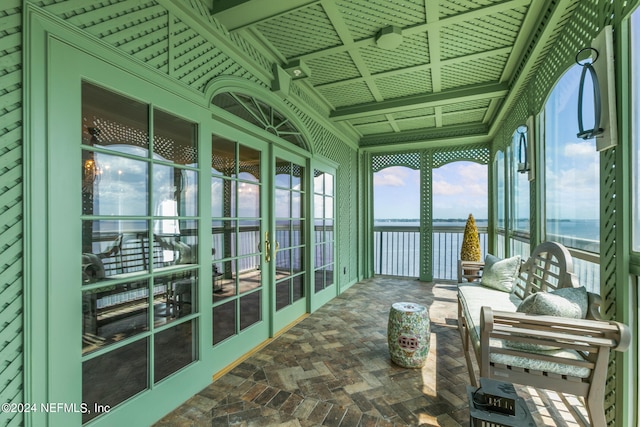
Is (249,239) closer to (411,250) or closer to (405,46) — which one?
(405,46)

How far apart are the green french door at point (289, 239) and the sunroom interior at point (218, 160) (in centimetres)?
3

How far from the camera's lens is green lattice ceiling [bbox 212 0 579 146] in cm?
228

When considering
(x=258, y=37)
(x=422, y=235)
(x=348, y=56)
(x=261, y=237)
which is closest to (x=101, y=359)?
(x=261, y=237)

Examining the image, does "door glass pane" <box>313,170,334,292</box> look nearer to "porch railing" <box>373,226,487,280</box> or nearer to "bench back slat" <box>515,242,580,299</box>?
"porch railing" <box>373,226,487,280</box>

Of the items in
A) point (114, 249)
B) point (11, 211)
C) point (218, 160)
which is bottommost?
point (114, 249)

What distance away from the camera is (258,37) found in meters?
2.71

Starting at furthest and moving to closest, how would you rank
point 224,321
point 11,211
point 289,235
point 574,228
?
point 289,235, point 224,321, point 574,228, point 11,211

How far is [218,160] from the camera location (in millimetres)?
2549

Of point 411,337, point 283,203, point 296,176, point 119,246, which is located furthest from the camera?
point 296,176

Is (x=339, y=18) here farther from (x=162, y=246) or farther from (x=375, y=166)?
(x=375, y=166)

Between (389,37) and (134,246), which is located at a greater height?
(389,37)

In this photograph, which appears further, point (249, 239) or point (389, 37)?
point (249, 239)

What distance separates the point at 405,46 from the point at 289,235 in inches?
95.3

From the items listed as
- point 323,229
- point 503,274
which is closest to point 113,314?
point 323,229
